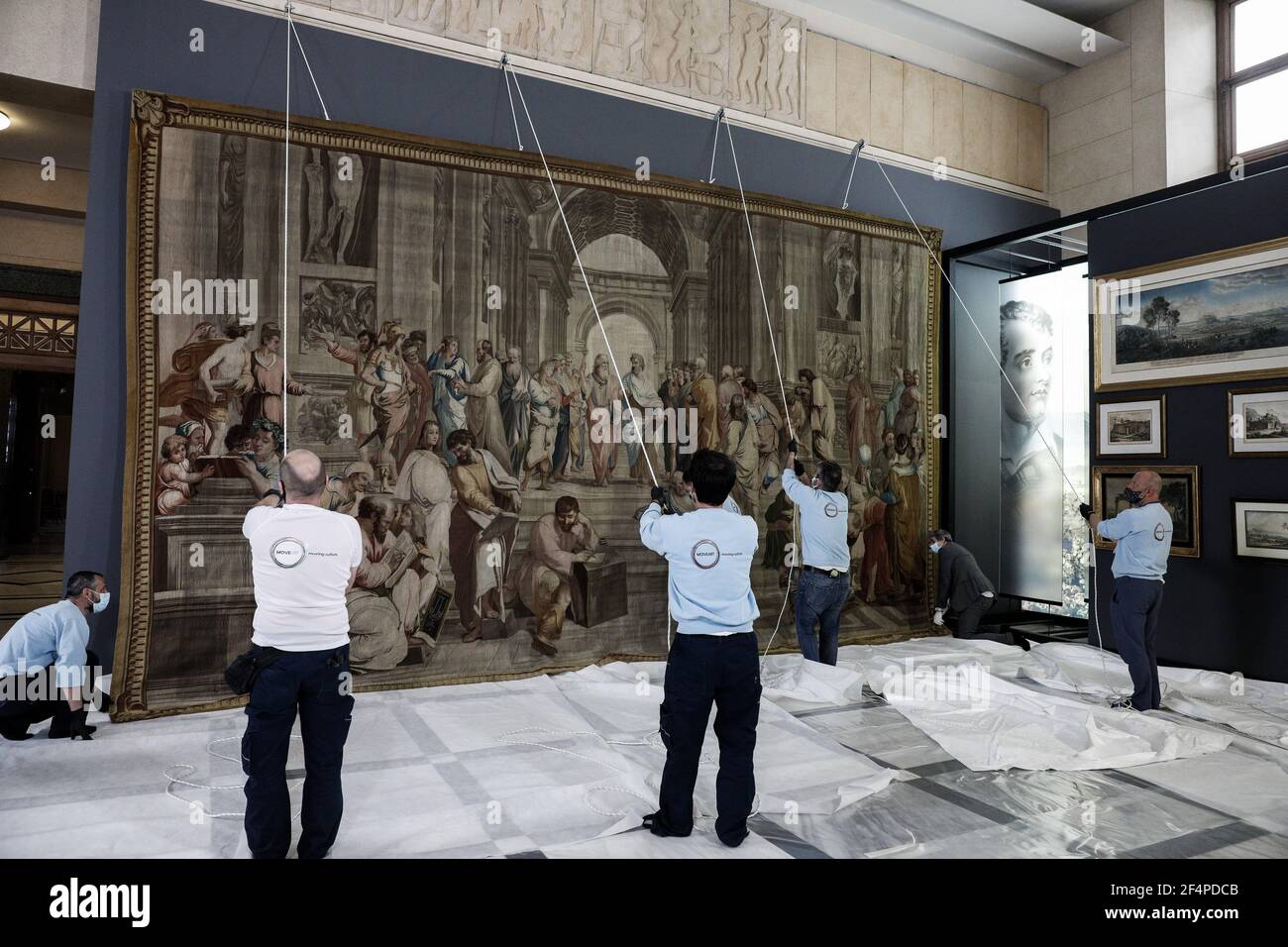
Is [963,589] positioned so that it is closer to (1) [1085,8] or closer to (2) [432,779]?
(2) [432,779]

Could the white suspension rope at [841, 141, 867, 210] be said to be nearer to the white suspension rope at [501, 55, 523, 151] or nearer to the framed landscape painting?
the framed landscape painting

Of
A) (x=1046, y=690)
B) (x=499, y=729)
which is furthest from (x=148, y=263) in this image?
(x=1046, y=690)

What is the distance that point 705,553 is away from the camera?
3.91 metres

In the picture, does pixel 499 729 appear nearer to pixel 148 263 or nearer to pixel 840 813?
pixel 840 813

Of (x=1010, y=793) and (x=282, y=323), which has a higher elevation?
(x=282, y=323)

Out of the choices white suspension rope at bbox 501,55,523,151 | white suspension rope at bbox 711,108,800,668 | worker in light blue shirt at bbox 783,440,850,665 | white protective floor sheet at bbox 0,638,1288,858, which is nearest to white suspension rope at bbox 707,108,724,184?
white suspension rope at bbox 711,108,800,668

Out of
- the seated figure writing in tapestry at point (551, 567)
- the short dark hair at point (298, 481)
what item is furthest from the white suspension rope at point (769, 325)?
the short dark hair at point (298, 481)

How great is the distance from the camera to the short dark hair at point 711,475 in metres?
3.96

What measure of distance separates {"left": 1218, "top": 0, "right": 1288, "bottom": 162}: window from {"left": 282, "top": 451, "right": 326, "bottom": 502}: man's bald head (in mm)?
10573

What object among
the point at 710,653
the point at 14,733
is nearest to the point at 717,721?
the point at 710,653

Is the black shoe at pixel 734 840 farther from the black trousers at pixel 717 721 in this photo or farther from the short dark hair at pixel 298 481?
the short dark hair at pixel 298 481

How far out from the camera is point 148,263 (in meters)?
6.18

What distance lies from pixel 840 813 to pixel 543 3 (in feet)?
23.6

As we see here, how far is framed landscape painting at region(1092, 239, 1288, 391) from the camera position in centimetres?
738
